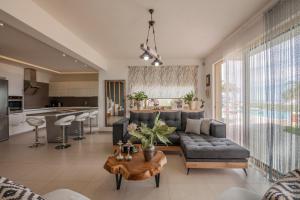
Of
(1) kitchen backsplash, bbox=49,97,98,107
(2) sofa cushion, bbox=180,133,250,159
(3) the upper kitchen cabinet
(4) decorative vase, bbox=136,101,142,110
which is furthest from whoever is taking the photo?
(1) kitchen backsplash, bbox=49,97,98,107

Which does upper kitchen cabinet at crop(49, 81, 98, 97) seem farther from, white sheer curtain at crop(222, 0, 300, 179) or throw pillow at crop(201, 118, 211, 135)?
white sheer curtain at crop(222, 0, 300, 179)

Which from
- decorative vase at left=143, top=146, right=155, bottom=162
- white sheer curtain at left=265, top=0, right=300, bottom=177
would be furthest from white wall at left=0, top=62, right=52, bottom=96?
white sheer curtain at left=265, top=0, right=300, bottom=177

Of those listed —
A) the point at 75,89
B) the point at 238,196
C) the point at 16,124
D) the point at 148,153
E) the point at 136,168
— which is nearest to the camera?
the point at 238,196

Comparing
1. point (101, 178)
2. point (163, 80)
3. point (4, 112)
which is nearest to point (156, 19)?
point (101, 178)

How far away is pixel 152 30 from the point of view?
3949 mm

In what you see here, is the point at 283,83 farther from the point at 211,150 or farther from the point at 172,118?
the point at 172,118

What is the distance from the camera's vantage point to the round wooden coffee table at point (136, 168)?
2.25 metres

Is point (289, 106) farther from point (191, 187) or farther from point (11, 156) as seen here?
point (11, 156)

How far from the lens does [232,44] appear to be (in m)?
4.31

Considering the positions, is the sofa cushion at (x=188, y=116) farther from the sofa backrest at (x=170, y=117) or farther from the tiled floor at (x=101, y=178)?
the tiled floor at (x=101, y=178)

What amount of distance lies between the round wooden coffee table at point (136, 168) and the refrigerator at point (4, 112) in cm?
A: 517

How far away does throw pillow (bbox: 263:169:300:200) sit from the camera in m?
1.33

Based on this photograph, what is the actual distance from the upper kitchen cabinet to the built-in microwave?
2268 millimetres

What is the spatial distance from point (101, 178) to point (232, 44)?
4106 millimetres
